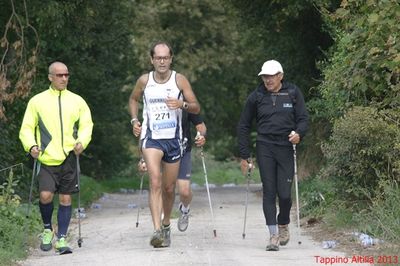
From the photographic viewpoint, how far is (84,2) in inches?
837

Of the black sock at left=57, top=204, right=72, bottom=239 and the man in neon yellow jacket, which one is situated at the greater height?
the man in neon yellow jacket

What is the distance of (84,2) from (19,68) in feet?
11.3

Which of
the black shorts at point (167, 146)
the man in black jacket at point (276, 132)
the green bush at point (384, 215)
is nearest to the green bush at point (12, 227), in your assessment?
the black shorts at point (167, 146)

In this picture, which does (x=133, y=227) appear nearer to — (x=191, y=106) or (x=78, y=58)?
(x=191, y=106)

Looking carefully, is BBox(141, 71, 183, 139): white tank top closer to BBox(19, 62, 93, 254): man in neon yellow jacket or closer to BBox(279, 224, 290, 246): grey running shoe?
BBox(19, 62, 93, 254): man in neon yellow jacket

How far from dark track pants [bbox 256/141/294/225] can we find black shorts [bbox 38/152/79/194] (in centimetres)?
221

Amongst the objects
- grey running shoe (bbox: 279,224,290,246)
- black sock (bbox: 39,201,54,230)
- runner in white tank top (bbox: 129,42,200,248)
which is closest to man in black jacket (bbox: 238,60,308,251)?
grey running shoe (bbox: 279,224,290,246)

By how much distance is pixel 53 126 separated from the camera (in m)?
12.1

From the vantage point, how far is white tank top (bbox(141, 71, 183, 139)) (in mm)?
12195

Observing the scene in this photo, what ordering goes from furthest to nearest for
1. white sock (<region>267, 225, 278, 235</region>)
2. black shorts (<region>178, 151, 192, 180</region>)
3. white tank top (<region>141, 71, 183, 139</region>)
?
1. black shorts (<region>178, 151, 192, 180</region>)
2. white tank top (<region>141, 71, 183, 139</region>)
3. white sock (<region>267, 225, 278, 235</region>)

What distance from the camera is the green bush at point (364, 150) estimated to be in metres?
13.0

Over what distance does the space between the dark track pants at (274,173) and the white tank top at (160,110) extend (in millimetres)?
1087

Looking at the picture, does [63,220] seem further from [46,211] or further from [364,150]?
[364,150]

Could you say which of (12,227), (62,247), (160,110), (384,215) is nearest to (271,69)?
(160,110)
